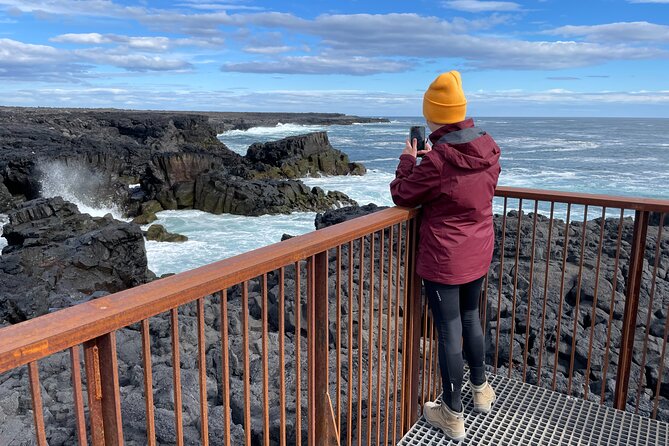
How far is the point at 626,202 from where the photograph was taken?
352 cm

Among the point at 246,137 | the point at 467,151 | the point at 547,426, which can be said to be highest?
the point at 467,151

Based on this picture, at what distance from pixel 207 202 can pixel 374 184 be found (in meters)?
11.9

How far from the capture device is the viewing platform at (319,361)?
152 centimetres

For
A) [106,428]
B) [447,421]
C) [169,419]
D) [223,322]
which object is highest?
[223,322]

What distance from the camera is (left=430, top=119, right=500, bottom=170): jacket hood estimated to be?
107 inches

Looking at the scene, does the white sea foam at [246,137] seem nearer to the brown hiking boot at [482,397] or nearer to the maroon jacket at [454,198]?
the brown hiking boot at [482,397]

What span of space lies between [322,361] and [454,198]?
0.99 meters

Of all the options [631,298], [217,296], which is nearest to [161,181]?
[217,296]

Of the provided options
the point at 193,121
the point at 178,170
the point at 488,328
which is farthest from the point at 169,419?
the point at 193,121

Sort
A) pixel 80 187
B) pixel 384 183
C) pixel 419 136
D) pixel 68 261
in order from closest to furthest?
pixel 419 136, pixel 68 261, pixel 80 187, pixel 384 183

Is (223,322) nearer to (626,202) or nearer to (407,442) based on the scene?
(407,442)

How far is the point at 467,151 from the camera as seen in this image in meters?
2.77

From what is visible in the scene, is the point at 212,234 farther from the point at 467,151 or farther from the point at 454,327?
the point at 467,151

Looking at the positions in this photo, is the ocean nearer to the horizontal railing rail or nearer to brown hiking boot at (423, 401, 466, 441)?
the horizontal railing rail
